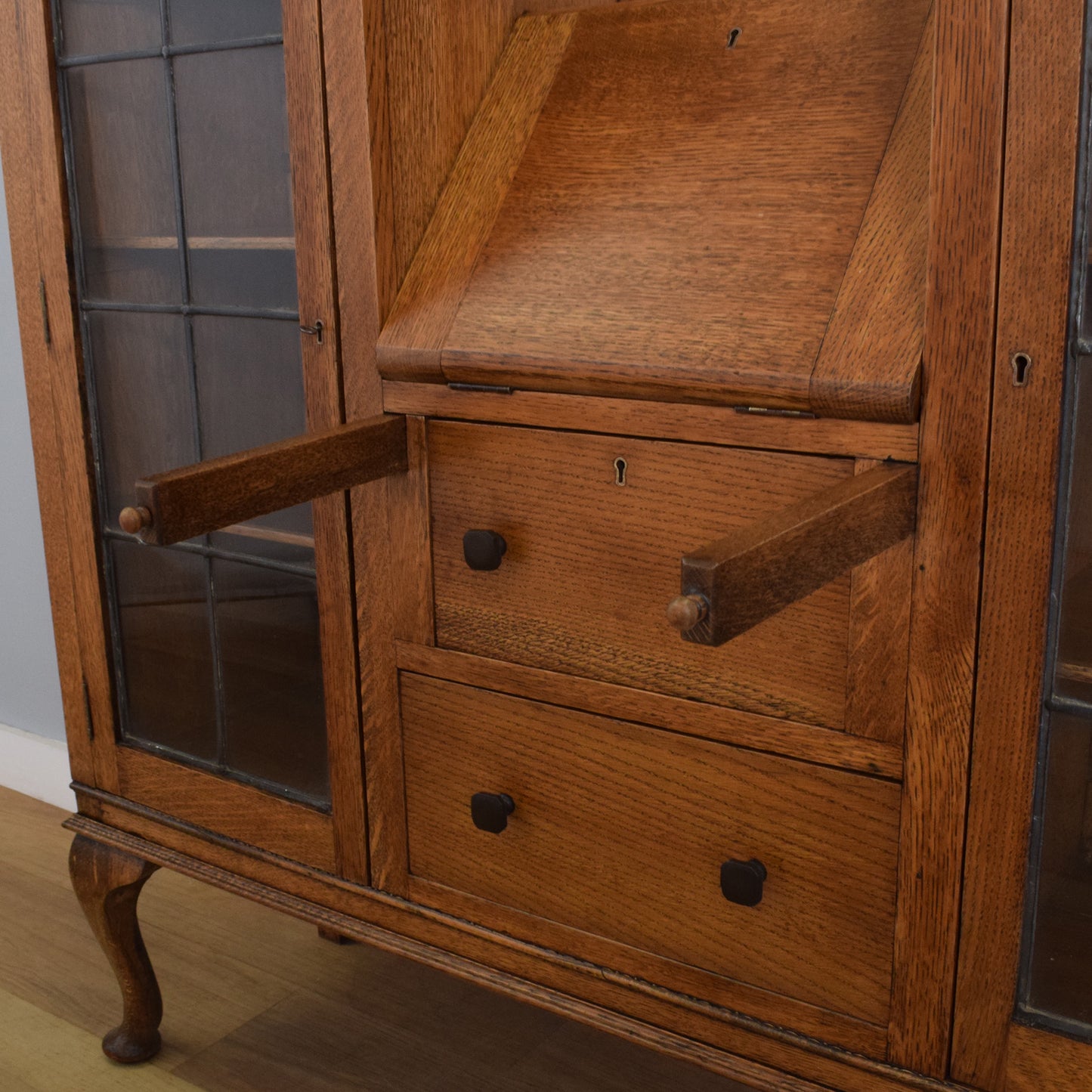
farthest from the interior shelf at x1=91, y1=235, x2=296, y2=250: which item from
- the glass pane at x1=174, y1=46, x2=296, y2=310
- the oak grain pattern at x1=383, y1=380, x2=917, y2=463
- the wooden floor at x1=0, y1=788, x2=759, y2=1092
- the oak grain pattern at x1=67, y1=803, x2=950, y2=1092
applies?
the wooden floor at x1=0, y1=788, x2=759, y2=1092

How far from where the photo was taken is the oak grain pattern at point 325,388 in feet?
4.22

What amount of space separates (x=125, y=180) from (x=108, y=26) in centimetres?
17

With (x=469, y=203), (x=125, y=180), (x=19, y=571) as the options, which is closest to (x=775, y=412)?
(x=469, y=203)

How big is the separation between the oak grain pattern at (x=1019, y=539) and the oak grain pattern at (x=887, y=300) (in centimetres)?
7

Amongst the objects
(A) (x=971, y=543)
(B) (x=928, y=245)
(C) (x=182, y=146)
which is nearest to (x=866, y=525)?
(A) (x=971, y=543)

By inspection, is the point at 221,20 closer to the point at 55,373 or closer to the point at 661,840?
the point at 55,373

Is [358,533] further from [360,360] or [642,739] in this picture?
[642,739]

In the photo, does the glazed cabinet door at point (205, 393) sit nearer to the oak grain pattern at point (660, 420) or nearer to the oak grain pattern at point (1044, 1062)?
the oak grain pattern at point (660, 420)

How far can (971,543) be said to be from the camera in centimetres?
99

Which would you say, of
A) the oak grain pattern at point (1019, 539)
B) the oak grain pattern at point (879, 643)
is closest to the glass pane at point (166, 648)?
the oak grain pattern at point (879, 643)

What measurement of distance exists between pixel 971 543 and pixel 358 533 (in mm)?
639

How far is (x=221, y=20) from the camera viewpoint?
1.37 metres

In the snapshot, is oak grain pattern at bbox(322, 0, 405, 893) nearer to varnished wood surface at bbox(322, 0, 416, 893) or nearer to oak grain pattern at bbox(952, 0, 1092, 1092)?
varnished wood surface at bbox(322, 0, 416, 893)

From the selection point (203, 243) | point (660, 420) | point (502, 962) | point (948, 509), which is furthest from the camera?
point (203, 243)
